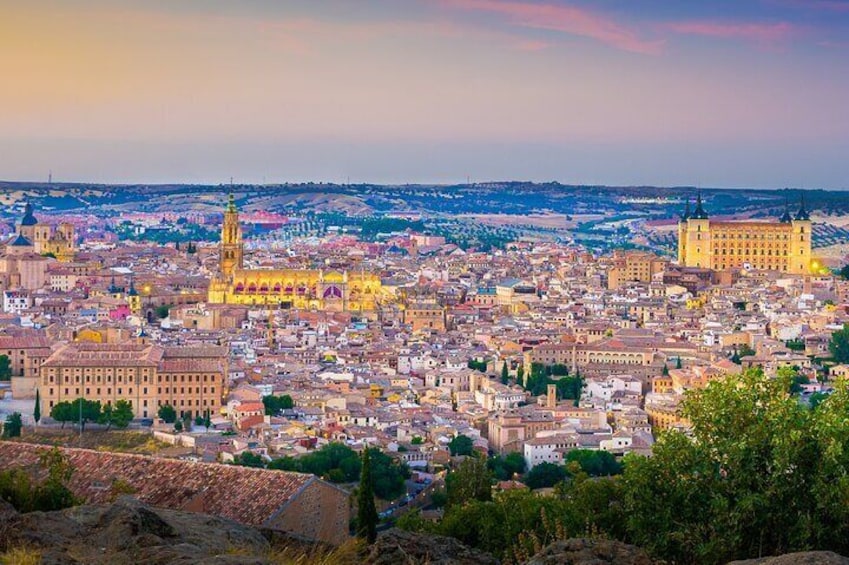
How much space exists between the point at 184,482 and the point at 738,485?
4789 mm

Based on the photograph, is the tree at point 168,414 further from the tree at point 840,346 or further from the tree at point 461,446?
the tree at point 840,346

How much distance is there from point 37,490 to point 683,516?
125 inches

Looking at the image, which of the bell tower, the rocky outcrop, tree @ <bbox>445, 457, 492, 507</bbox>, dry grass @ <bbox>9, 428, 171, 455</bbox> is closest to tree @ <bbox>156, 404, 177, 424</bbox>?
dry grass @ <bbox>9, 428, 171, 455</bbox>

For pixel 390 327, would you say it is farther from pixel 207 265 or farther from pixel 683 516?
pixel 683 516

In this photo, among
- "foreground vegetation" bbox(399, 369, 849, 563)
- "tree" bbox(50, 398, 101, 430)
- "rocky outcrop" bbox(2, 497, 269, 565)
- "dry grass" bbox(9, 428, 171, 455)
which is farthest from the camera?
"tree" bbox(50, 398, 101, 430)

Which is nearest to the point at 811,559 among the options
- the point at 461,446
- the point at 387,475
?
the point at 387,475

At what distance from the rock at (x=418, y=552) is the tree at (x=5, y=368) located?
72.5 feet

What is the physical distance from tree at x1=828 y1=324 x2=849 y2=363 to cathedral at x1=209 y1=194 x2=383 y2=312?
43.5 feet

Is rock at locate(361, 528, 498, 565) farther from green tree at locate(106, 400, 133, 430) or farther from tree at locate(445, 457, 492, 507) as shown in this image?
green tree at locate(106, 400, 133, 430)

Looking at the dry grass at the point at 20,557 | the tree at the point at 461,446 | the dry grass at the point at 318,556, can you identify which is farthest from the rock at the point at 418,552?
the tree at the point at 461,446

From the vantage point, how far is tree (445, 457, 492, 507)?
13867mm

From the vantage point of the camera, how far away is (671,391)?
26.5 m

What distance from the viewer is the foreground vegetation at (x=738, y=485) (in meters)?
7.19

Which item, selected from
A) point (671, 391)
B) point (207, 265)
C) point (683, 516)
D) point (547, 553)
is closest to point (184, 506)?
point (683, 516)
